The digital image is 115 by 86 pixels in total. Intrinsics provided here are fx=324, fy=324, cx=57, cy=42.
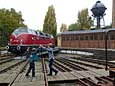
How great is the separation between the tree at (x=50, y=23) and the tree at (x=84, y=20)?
742 centimetres

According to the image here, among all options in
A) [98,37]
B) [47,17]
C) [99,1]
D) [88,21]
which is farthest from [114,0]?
[47,17]

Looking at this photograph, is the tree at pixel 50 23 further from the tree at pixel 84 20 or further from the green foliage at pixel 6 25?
the green foliage at pixel 6 25

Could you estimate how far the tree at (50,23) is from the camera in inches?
3510

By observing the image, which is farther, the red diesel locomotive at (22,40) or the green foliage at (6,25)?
the green foliage at (6,25)

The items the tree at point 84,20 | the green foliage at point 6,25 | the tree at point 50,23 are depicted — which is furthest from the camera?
the tree at point 50,23

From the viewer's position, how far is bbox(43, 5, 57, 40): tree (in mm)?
89162

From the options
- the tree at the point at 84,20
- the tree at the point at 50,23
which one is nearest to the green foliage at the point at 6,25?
the tree at the point at 50,23

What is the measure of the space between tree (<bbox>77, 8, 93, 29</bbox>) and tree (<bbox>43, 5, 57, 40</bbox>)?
24.3 feet

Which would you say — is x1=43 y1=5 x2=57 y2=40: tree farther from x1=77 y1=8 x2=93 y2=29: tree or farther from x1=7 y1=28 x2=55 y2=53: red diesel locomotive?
x1=7 y1=28 x2=55 y2=53: red diesel locomotive

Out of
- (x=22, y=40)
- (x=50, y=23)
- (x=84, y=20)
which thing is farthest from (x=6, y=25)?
(x=22, y=40)

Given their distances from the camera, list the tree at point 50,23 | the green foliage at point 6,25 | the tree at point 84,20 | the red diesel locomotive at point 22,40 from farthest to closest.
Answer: the tree at point 50,23 → the tree at point 84,20 → the green foliage at point 6,25 → the red diesel locomotive at point 22,40

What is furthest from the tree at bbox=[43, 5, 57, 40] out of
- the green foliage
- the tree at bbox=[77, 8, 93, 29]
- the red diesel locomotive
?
the red diesel locomotive

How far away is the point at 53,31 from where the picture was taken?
8881 cm

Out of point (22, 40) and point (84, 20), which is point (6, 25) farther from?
point (22, 40)
